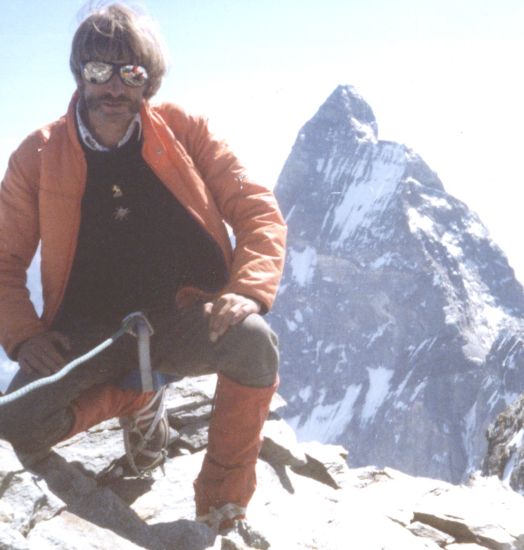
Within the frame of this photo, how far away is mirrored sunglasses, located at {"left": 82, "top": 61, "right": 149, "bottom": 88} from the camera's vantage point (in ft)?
14.8

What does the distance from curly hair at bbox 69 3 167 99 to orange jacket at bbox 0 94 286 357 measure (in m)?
0.37

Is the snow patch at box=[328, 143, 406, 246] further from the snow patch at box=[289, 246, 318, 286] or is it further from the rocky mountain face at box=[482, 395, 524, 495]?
the rocky mountain face at box=[482, 395, 524, 495]

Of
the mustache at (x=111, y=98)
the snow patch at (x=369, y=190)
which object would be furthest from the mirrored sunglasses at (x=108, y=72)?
the snow patch at (x=369, y=190)

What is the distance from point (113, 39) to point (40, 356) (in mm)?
2530

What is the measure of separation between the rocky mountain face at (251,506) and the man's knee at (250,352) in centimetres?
106

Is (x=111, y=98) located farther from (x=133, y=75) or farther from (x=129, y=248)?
(x=129, y=248)

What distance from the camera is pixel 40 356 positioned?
4141 mm

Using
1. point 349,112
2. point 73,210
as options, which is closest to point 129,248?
point 73,210

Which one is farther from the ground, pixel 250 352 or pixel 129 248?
pixel 129 248

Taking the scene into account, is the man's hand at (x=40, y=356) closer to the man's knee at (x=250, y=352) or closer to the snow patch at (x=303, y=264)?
the man's knee at (x=250, y=352)

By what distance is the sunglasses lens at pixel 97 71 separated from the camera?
4492mm

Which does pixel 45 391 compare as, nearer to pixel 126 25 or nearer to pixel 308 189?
pixel 126 25

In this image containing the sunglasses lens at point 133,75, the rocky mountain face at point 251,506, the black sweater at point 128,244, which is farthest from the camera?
the black sweater at point 128,244

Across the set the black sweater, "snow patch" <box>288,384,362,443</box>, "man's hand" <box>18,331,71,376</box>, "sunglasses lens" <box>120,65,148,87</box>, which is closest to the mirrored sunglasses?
"sunglasses lens" <box>120,65,148,87</box>
